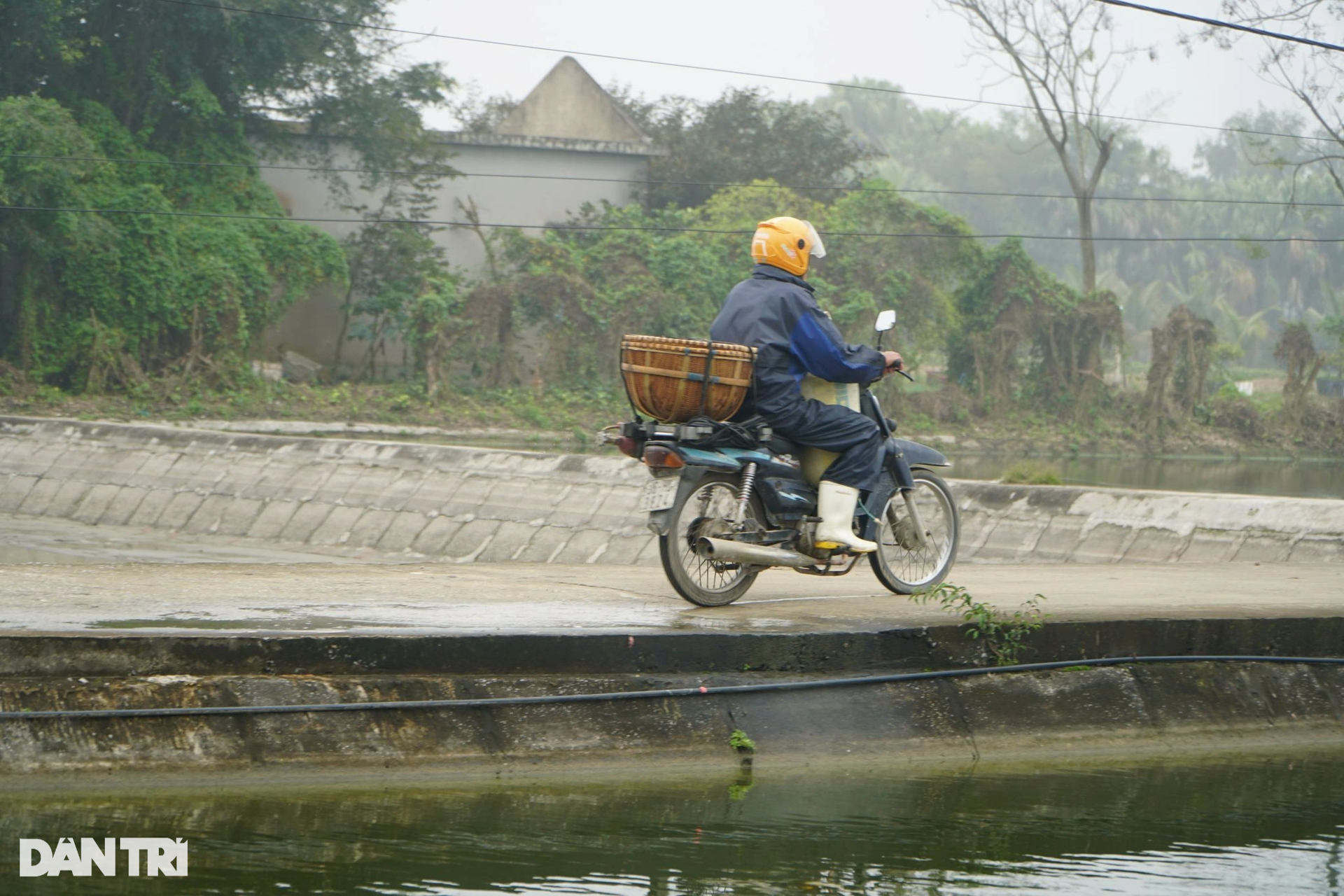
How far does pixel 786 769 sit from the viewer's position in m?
5.38

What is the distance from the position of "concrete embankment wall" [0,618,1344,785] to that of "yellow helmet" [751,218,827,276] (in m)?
1.68

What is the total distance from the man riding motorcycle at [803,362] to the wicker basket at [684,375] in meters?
0.18

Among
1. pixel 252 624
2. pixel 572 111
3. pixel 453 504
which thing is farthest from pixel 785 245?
pixel 572 111

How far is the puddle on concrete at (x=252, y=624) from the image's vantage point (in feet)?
17.4

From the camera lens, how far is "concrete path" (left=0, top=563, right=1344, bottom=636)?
18.5 feet

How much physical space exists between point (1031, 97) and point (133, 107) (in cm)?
2529

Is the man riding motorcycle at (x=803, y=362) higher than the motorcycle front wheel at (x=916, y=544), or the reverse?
the man riding motorcycle at (x=803, y=362)

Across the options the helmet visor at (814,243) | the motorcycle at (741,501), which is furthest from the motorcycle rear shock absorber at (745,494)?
the helmet visor at (814,243)

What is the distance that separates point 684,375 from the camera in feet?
20.0

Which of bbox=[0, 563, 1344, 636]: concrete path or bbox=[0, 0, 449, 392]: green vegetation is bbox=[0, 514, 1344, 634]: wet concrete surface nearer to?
bbox=[0, 563, 1344, 636]: concrete path

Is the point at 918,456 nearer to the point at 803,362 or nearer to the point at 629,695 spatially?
the point at 803,362

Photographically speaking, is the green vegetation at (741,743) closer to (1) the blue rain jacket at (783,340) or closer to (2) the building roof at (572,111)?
(1) the blue rain jacket at (783,340)

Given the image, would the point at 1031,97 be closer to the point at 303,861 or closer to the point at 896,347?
the point at 896,347

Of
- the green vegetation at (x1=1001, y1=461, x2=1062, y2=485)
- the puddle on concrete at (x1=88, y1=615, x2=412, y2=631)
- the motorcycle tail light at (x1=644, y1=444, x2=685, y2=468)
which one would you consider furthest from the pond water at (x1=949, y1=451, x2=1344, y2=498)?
the puddle on concrete at (x1=88, y1=615, x2=412, y2=631)
